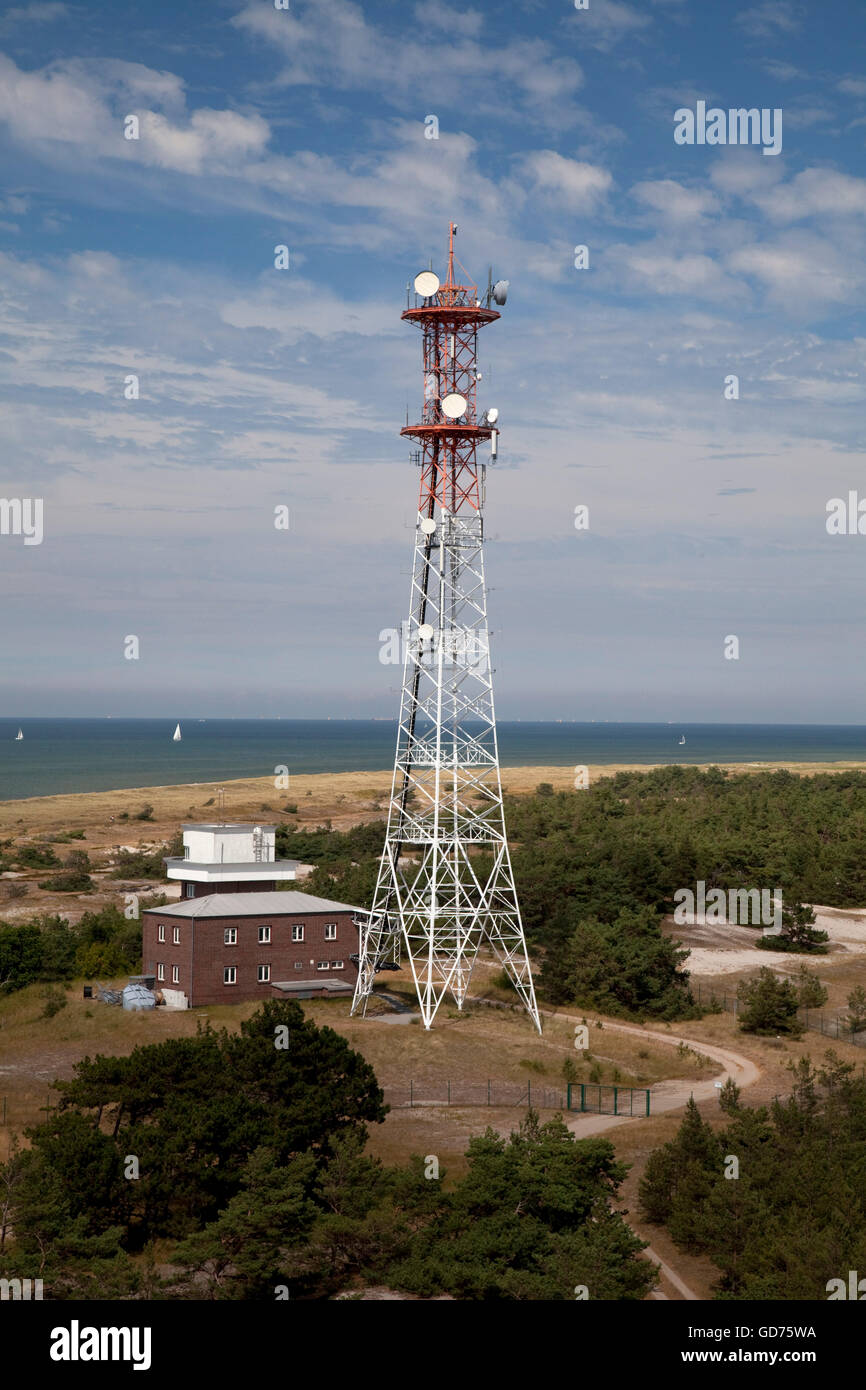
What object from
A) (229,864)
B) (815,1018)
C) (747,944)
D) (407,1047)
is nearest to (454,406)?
(229,864)

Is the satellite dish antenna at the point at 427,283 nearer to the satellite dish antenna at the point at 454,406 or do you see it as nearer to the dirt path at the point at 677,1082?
the satellite dish antenna at the point at 454,406

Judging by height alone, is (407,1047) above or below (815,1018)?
above

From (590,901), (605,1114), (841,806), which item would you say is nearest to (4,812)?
(841,806)

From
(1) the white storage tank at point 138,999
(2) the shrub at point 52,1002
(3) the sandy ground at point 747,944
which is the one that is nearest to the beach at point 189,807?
(3) the sandy ground at point 747,944

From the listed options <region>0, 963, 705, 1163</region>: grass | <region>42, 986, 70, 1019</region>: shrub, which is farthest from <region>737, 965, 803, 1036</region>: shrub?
<region>42, 986, 70, 1019</region>: shrub

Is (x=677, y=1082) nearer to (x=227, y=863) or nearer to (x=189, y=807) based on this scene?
(x=227, y=863)
